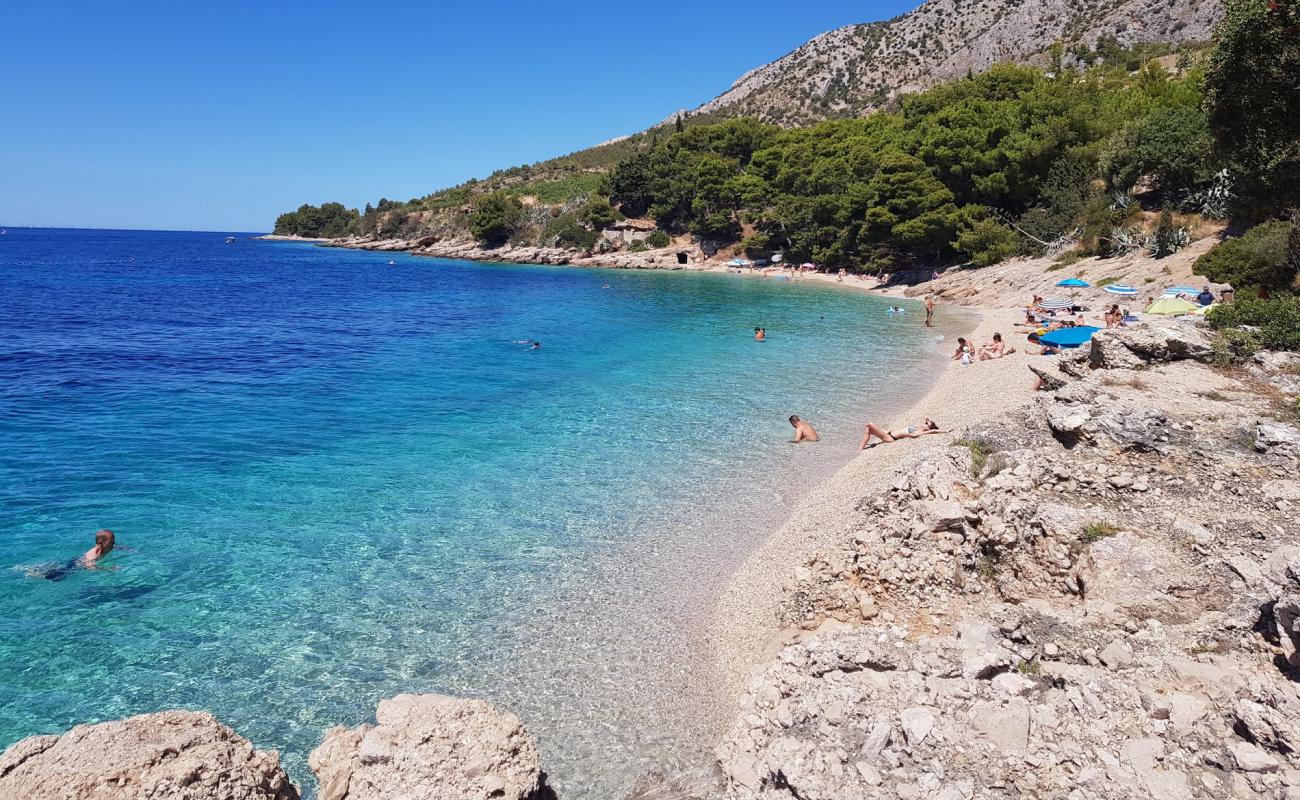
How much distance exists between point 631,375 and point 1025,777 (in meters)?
19.8

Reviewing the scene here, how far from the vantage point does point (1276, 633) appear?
539 cm

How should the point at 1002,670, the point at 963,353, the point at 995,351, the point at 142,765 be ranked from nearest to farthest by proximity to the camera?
the point at 142,765 < the point at 1002,670 < the point at 995,351 < the point at 963,353

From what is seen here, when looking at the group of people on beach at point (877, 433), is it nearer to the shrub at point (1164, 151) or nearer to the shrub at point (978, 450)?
the shrub at point (978, 450)

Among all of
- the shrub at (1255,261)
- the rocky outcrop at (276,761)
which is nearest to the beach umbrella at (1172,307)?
the shrub at (1255,261)

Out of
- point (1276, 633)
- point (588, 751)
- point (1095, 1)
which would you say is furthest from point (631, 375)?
point (1095, 1)

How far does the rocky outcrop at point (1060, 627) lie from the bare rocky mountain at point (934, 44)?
313ft

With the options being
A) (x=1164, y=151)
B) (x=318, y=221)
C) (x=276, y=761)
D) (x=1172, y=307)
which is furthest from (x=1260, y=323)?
(x=318, y=221)

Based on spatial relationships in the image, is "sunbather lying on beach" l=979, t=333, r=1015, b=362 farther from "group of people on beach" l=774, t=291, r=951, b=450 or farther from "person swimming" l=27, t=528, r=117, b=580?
"person swimming" l=27, t=528, r=117, b=580

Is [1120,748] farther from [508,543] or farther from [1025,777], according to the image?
[508,543]

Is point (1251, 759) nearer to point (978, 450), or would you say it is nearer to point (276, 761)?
point (276, 761)

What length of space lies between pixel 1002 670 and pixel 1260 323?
15.4 metres

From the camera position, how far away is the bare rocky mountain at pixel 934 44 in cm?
8412

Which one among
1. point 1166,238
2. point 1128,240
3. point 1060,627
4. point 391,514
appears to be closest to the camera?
point 1060,627

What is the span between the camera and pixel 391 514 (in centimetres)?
1183
